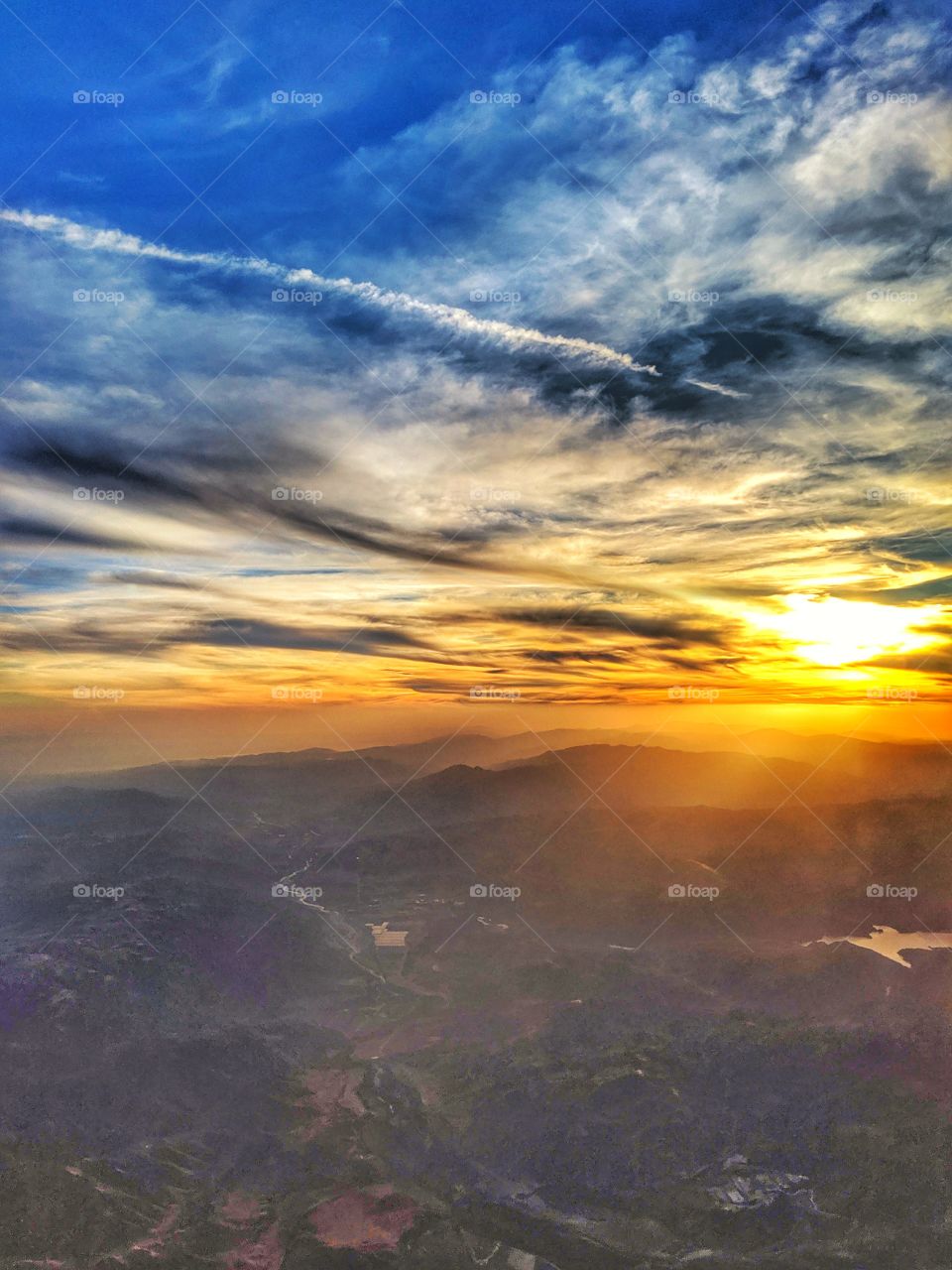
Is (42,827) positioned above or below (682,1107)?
above

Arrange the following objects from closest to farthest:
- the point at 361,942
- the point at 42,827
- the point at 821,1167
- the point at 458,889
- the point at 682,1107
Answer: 1. the point at 821,1167
2. the point at 682,1107
3. the point at 361,942
4. the point at 458,889
5. the point at 42,827

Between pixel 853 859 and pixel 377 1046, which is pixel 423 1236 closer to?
pixel 377 1046

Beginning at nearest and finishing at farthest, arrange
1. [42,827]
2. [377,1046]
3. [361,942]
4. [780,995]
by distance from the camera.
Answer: [377,1046], [780,995], [361,942], [42,827]

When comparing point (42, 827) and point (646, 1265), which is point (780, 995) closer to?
point (646, 1265)

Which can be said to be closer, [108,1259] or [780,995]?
[108,1259]

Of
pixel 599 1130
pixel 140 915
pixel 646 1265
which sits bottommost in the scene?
pixel 646 1265

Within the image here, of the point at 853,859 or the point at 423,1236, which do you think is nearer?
the point at 423,1236

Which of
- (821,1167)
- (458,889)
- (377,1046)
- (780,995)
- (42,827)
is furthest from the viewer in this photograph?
(42,827)

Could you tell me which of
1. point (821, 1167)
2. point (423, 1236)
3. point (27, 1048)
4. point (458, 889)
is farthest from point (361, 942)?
point (821, 1167)

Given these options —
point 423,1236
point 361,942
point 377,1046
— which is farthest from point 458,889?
point 423,1236
